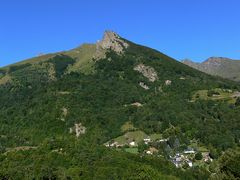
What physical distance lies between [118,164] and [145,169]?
2381 centimetres

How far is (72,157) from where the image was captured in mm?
189750

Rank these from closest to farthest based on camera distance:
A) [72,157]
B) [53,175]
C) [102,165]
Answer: [53,175] → [102,165] → [72,157]

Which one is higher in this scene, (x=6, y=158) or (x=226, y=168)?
(x=226, y=168)

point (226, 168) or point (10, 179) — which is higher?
point (226, 168)

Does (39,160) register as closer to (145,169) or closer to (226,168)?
(145,169)

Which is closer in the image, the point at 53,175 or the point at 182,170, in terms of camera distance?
the point at 53,175

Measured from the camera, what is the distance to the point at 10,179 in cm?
13875

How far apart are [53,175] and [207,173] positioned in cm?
6995

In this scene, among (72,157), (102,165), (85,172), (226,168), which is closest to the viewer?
(226,168)

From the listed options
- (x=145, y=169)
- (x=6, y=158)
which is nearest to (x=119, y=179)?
(x=145, y=169)

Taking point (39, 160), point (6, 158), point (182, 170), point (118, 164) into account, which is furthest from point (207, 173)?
point (6, 158)

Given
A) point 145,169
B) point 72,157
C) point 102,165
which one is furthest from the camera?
point 72,157

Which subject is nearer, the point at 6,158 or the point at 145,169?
the point at 145,169

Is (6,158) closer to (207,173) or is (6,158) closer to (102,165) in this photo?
(102,165)
